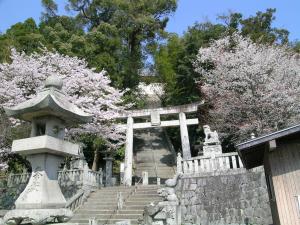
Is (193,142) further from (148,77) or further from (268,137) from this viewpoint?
(268,137)

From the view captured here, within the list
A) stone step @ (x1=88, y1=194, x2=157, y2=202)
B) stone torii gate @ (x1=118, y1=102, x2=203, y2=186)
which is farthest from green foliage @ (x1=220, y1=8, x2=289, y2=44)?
Result: stone step @ (x1=88, y1=194, x2=157, y2=202)

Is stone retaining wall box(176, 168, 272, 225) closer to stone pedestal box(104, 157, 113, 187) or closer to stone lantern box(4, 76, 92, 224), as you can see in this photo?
stone lantern box(4, 76, 92, 224)

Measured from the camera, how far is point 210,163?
12.6m

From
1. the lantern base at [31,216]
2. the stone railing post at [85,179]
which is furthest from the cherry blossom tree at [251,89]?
the lantern base at [31,216]

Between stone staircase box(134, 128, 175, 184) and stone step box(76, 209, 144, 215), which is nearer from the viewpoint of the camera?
stone step box(76, 209, 144, 215)

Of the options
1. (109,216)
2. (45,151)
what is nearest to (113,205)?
(109,216)

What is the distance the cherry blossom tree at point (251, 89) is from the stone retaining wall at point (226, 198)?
4670 mm

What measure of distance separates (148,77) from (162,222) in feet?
75.2

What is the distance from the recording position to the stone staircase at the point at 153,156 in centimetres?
2152

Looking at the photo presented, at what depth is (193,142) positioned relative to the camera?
72.5 feet

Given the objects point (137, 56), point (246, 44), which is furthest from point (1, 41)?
point (246, 44)

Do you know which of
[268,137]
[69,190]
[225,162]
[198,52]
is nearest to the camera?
[268,137]

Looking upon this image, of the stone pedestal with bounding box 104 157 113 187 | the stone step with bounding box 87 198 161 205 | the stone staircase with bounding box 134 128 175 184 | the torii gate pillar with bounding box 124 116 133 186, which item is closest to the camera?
the stone step with bounding box 87 198 161 205

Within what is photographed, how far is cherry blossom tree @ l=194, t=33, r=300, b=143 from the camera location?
1597 cm
